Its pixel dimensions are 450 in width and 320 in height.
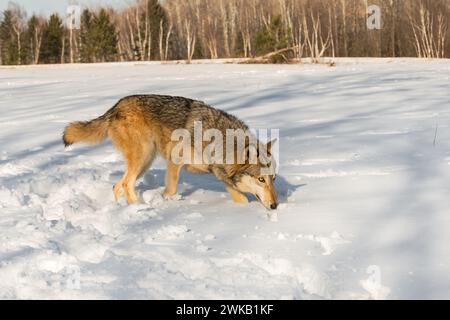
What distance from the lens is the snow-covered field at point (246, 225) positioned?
3.12m

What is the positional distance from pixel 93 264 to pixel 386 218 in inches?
95.4

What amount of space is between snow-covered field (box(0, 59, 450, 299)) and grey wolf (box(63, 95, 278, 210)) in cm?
25

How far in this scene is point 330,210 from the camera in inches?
189

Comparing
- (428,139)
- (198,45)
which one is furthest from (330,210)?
(198,45)

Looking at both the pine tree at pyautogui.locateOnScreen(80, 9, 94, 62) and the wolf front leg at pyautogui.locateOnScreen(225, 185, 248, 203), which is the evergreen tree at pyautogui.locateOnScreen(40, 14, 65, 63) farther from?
the wolf front leg at pyautogui.locateOnScreen(225, 185, 248, 203)

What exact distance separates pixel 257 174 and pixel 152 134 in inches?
50.3

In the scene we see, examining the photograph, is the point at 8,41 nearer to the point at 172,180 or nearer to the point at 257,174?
the point at 172,180

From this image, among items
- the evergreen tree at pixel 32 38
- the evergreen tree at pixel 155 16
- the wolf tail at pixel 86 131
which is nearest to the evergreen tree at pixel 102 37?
the evergreen tree at pixel 155 16

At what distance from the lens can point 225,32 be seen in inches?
2440

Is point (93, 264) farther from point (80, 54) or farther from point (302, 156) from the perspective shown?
point (80, 54)

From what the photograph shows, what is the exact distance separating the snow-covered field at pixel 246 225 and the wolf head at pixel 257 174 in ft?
0.68

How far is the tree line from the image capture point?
5828 cm

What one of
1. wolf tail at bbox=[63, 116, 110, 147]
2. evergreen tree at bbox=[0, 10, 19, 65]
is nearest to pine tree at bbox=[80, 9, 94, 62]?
evergreen tree at bbox=[0, 10, 19, 65]

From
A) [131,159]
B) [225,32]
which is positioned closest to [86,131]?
[131,159]
